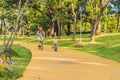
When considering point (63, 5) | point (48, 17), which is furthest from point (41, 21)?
point (63, 5)

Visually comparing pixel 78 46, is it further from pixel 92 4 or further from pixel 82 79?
pixel 82 79

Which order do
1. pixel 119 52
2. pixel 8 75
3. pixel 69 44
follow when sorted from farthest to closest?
pixel 69 44
pixel 119 52
pixel 8 75

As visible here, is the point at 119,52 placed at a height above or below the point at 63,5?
below

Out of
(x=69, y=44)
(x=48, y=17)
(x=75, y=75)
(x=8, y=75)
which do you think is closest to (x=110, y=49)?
(x=69, y=44)

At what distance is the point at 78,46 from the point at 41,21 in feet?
89.6

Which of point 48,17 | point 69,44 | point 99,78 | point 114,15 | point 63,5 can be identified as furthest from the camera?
point 114,15

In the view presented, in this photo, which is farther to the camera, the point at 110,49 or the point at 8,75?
the point at 110,49

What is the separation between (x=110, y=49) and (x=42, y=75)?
1819cm

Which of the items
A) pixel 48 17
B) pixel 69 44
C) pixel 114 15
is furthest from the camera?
pixel 114 15

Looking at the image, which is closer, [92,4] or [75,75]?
[75,75]

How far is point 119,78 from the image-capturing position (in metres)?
13.1

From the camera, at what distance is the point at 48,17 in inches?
2437

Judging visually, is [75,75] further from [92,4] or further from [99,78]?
[92,4]

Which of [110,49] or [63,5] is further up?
[63,5]
